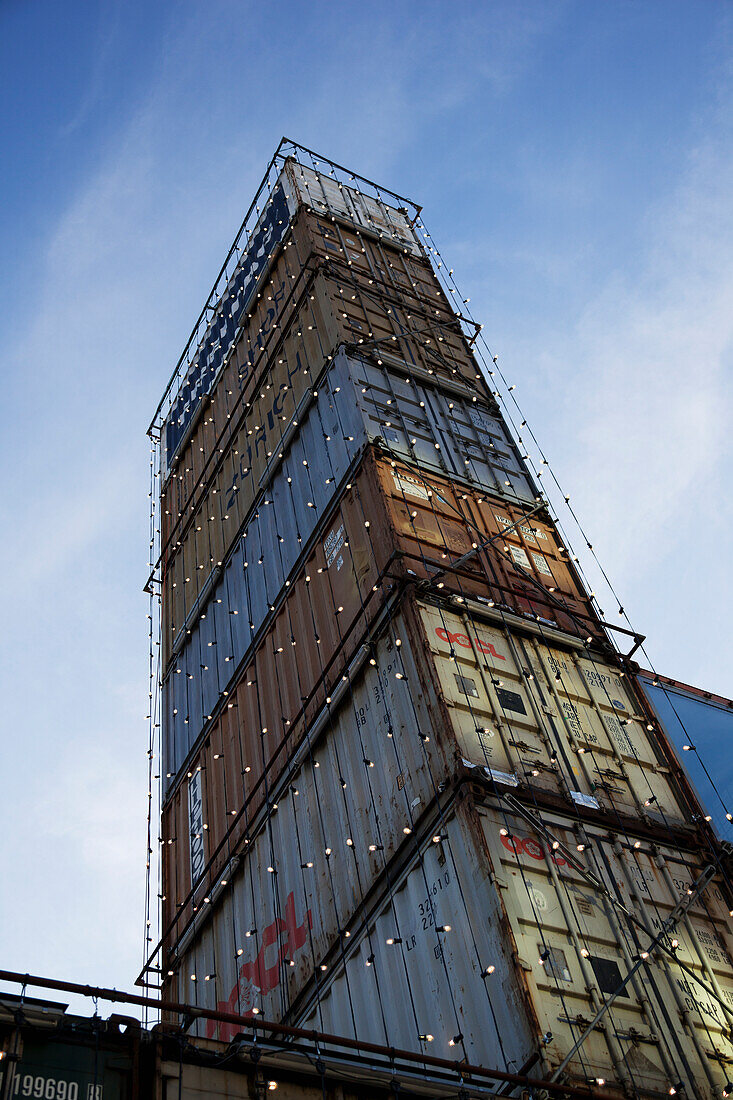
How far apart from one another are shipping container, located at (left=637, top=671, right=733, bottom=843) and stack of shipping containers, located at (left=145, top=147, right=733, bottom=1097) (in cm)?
30

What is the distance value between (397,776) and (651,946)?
10.4ft

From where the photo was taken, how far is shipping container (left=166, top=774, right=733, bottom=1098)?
8.74 m

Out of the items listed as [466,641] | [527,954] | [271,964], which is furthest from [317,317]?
[527,954]

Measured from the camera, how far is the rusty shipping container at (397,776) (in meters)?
11.0

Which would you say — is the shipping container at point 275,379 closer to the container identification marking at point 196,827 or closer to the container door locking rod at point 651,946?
the container identification marking at point 196,827

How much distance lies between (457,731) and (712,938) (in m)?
3.44

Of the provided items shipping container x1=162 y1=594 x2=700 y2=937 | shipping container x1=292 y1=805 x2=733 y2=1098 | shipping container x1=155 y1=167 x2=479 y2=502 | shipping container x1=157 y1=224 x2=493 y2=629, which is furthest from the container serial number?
shipping container x1=155 y1=167 x2=479 y2=502

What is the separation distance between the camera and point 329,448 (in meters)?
16.3

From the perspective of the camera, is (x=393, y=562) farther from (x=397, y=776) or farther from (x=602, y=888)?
(x=602, y=888)

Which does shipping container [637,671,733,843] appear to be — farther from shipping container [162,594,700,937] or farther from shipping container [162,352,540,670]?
shipping container [162,352,540,670]

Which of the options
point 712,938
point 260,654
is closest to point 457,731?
point 712,938

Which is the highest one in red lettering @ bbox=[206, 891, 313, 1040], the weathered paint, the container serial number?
the weathered paint

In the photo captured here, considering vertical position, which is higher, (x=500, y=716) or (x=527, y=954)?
(x=500, y=716)

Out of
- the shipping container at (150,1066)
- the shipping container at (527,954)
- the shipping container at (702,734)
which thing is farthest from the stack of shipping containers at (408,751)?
the shipping container at (150,1066)
